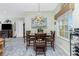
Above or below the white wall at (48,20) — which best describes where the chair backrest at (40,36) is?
below

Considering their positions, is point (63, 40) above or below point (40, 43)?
above

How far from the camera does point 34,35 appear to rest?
3943mm

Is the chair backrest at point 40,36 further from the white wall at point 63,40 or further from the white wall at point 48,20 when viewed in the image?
the white wall at point 63,40

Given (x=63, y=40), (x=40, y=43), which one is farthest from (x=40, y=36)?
(x=63, y=40)

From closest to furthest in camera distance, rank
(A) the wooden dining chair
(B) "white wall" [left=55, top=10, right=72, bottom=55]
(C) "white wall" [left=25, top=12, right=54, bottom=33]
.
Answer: (B) "white wall" [left=55, top=10, right=72, bottom=55]
(C) "white wall" [left=25, top=12, right=54, bottom=33]
(A) the wooden dining chair

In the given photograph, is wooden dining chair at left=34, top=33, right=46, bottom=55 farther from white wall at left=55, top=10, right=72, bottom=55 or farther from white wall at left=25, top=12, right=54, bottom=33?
white wall at left=55, top=10, right=72, bottom=55

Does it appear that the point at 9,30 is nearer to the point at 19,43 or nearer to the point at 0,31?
the point at 0,31

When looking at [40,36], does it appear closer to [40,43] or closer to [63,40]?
[40,43]

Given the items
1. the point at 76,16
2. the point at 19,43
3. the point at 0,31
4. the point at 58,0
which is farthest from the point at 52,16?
the point at 58,0

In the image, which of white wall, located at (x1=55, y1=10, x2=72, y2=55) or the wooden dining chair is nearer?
white wall, located at (x1=55, y1=10, x2=72, y2=55)

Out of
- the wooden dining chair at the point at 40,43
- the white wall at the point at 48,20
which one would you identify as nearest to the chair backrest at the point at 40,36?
the wooden dining chair at the point at 40,43

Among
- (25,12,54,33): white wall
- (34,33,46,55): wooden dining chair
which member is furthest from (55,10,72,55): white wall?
(34,33,46,55): wooden dining chair

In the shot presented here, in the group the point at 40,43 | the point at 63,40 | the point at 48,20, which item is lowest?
the point at 40,43

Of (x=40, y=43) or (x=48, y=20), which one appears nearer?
(x=48, y=20)
